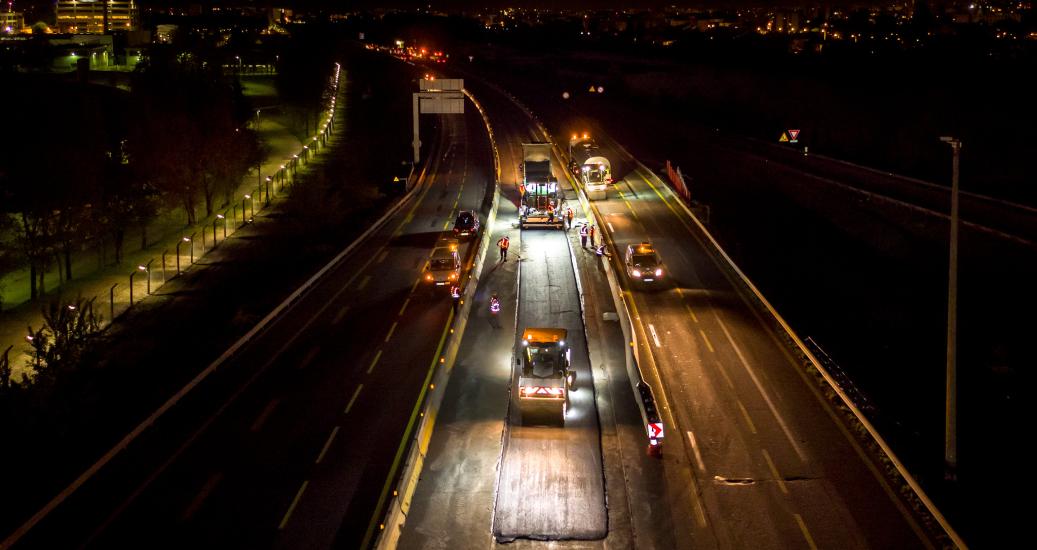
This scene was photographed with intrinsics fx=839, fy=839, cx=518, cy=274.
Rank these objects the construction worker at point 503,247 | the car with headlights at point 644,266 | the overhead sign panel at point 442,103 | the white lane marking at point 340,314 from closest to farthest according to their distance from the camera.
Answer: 1. the white lane marking at point 340,314
2. the car with headlights at point 644,266
3. the construction worker at point 503,247
4. the overhead sign panel at point 442,103

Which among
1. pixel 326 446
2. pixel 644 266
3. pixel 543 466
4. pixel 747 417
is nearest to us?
pixel 543 466

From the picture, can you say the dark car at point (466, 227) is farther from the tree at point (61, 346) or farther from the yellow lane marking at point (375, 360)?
the tree at point (61, 346)

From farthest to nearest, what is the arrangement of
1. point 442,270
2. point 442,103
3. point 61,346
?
point 442,103 < point 442,270 < point 61,346

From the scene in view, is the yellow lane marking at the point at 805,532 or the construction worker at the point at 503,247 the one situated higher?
the construction worker at the point at 503,247

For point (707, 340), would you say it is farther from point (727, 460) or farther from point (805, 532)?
point (805, 532)

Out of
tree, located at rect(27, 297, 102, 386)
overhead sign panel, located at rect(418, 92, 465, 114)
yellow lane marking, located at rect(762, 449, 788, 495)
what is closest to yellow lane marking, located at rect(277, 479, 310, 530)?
tree, located at rect(27, 297, 102, 386)

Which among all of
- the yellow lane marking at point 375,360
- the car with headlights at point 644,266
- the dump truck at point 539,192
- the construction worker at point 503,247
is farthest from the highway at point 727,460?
the dump truck at point 539,192

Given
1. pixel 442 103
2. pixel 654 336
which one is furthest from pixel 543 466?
pixel 442 103

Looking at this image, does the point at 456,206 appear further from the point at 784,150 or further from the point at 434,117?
the point at 434,117
